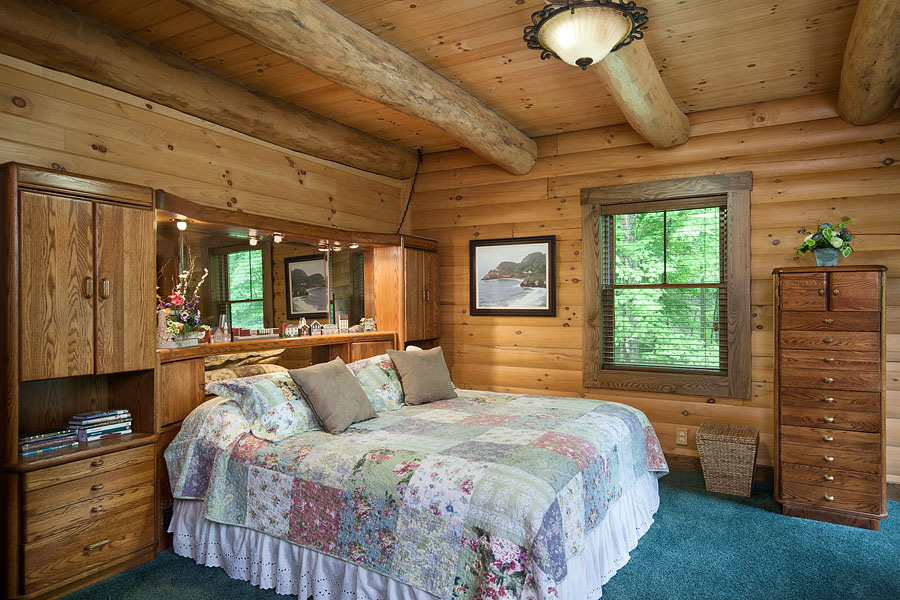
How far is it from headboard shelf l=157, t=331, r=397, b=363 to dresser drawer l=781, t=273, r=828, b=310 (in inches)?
110

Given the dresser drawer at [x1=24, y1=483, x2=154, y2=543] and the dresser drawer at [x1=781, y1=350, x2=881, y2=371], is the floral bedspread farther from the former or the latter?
the dresser drawer at [x1=781, y1=350, x2=881, y2=371]

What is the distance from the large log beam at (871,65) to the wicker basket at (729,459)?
2.15 metres

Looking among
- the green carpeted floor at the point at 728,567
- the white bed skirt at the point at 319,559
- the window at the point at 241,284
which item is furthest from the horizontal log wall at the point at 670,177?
the window at the point at 241,284

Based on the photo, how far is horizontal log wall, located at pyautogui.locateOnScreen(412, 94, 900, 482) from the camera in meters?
3.64

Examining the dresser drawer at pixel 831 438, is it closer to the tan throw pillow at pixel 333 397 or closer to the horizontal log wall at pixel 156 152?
the tan throw pillow at pixel 333 397

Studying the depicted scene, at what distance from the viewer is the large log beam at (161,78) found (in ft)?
8.43

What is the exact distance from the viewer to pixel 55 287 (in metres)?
2.47

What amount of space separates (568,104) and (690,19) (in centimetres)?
126

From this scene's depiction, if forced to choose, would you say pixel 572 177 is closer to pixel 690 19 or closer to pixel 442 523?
pixel 690 19

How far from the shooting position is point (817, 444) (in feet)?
10.7

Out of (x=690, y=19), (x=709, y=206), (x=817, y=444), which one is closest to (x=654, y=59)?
(x=690, y=19)

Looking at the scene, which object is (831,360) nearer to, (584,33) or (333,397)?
(584,33)

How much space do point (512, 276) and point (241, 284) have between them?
231 cm

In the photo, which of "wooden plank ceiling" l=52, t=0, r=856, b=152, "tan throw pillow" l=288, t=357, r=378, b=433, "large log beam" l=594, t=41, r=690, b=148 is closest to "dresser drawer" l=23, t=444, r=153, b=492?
"tan throw pillow" l=288, t=357, r=378, b=433
